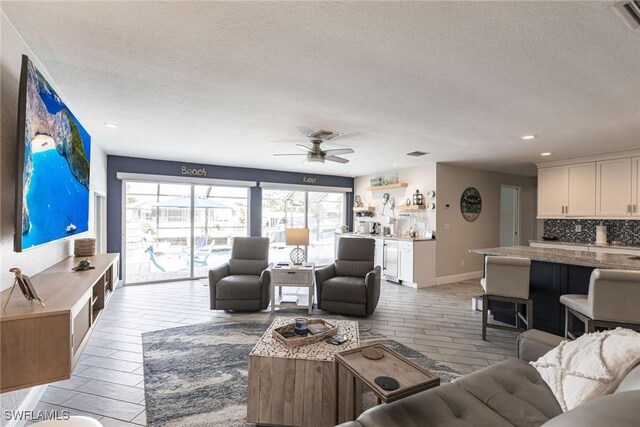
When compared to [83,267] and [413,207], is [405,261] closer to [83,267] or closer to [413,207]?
[413,207]

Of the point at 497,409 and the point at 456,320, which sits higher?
the point at 497,409

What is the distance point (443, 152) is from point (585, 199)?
2.57m

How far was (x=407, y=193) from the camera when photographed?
21.4ft

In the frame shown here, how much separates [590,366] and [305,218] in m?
6.42

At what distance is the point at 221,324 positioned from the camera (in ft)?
11.8

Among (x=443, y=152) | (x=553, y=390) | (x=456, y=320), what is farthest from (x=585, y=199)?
(x=553, y=390)

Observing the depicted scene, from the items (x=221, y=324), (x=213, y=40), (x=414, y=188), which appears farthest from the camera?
(x=414, y=188)

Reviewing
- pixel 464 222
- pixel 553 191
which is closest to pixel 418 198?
pixel 464 222

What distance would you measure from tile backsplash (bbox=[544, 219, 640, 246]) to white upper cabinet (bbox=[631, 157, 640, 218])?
39 centimetres

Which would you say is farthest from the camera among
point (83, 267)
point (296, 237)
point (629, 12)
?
point (296, 237)

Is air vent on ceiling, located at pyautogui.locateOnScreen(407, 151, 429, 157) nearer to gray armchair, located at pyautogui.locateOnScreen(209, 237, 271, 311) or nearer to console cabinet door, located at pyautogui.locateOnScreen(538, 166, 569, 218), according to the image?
console cabinet door, located at pyautogui.locateOnScreen(538, 166, 569, 218)

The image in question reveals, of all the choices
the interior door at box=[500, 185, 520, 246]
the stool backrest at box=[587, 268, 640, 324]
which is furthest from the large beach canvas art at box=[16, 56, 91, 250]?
the interior door at box=[500, 185, 520, 246]

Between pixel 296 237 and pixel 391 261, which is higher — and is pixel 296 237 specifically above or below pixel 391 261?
above

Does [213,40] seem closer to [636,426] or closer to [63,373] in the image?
[63,373]
